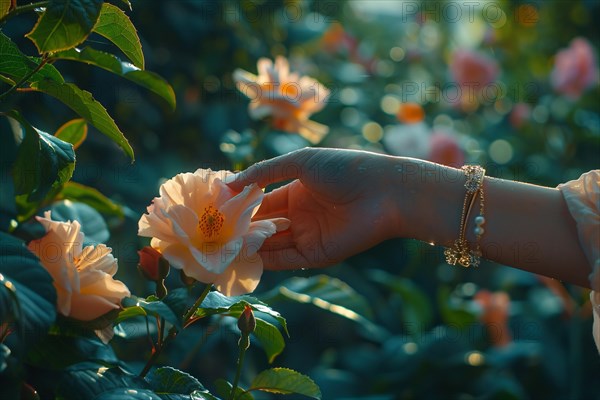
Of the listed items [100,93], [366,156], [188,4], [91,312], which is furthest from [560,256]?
[188,4]

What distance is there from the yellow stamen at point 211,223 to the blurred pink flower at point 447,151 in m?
1.71

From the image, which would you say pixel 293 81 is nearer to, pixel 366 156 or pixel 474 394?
pixel 366 156

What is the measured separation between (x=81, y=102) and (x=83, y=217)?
1.06 feet

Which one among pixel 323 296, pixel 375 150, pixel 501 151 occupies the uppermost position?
pixel 323 296

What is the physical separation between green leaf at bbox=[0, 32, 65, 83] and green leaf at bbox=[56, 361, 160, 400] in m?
0.35

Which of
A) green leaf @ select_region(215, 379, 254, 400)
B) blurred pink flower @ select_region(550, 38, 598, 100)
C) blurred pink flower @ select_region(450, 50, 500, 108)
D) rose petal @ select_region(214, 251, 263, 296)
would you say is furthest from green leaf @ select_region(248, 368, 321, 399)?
blurred pink flower @ select_region(550, 38, 598, 100)

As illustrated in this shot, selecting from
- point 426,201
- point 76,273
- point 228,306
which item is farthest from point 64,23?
point 426,201

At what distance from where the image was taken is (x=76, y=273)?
88 centimetres

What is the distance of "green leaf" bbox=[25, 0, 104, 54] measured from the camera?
799mm

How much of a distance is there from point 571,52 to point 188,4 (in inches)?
72.7

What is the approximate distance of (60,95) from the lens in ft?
3.05

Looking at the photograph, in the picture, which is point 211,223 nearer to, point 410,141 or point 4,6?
point 4,6

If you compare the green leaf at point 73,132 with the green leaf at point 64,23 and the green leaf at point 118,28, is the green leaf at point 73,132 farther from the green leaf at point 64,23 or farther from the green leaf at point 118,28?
the green leaf at point 64,23

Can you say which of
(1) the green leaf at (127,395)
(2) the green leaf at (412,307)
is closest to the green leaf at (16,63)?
(1) the green leaf at (127,395)
